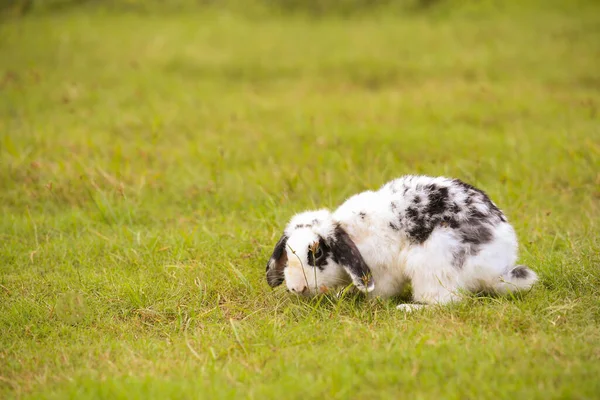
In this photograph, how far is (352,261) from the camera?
4031 mm

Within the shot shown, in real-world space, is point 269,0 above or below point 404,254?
above

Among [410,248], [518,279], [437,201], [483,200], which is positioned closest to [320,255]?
[410,248]

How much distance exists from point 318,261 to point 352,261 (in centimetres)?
24

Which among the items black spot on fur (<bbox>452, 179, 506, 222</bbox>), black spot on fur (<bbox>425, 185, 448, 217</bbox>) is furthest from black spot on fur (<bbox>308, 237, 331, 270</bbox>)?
black spot on fur (<bbox>452, 179, 506, 222</bbox>)

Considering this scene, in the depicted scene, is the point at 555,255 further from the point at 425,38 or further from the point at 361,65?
the point at 425,38

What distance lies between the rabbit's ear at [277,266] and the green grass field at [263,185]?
98 millimetres

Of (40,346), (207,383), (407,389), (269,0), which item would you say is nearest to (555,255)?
(407,389)

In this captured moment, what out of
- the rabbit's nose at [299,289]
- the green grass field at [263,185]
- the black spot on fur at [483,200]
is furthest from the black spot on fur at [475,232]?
the rabbit's nose at [299,289]

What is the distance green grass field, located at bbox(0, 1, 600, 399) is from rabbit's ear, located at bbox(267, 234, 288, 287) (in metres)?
0.10

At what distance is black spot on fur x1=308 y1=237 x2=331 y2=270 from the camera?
413cm

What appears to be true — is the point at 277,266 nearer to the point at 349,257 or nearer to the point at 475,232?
the point at 349,257

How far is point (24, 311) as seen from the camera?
410 centimetres

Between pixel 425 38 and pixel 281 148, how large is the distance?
223 inches

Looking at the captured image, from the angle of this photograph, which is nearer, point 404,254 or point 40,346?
point 40,346
